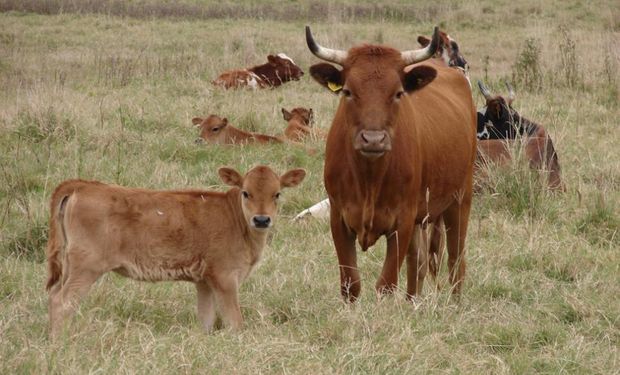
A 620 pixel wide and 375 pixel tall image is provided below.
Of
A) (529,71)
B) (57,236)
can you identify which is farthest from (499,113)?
(57,236)

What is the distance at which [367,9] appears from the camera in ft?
101

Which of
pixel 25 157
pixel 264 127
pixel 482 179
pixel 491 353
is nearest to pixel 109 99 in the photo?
pixel 264 127

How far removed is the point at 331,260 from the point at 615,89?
330 inches

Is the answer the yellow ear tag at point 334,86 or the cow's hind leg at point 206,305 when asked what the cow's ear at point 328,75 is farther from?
the cow's hind leg at point 206,305

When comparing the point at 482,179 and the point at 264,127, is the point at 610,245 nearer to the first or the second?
the point at 482,179

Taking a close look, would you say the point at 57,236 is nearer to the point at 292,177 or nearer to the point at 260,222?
the point at 260,222

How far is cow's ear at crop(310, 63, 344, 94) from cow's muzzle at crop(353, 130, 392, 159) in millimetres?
700

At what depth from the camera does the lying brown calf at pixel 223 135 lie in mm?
11797

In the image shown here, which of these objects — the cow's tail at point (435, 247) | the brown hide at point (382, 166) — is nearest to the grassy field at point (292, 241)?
the cow's tail at point (435, 247)

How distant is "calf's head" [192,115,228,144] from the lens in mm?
11773

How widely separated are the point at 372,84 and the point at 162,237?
4.97 ft

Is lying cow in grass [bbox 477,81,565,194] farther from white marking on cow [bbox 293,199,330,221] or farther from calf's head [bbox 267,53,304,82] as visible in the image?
calf's head [bbox 267,53,304,82]

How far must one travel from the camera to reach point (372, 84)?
6395 millimetres

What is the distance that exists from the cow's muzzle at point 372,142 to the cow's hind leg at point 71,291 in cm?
164
